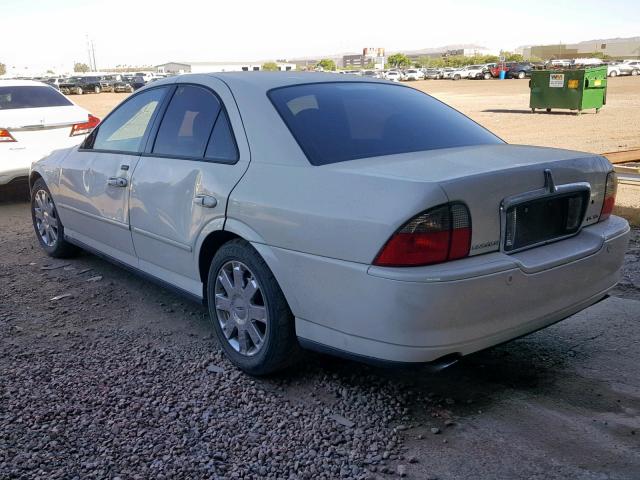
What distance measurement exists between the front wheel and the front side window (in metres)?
1.34

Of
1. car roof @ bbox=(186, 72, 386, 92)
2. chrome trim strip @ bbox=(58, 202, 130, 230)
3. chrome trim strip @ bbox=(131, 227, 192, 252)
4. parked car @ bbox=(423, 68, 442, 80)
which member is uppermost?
car roof @ bbox=(186, 72, 386, 92)

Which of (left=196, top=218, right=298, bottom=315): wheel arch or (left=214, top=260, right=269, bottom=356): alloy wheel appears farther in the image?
(left=214, top=260, right=269, bottom=356): alloy wheel

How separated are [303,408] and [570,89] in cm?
2170

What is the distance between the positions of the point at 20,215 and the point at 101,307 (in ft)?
13.7

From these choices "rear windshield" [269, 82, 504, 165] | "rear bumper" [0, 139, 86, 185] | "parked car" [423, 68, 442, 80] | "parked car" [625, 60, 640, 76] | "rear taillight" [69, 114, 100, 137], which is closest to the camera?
"rear windshield" [269, 82, 504, 165]

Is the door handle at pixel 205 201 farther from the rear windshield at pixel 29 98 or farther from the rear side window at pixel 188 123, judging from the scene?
the rear windshield at pixel 29 98

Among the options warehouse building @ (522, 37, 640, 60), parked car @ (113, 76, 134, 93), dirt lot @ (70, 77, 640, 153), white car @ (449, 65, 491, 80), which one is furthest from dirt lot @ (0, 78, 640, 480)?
warehouse building @ (522, 37, 640, 60)

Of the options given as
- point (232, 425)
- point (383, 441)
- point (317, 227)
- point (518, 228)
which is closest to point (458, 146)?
point (518, 228)

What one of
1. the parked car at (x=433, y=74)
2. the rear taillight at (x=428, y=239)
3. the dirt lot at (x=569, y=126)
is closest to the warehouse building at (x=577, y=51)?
the parked car at (x=433, y=74)

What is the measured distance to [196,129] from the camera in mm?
4133

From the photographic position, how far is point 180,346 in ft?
13.8

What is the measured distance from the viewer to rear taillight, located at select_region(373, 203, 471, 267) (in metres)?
2.83

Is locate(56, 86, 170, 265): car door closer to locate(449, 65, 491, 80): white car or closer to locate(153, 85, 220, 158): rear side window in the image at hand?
locate(153, 85, 220, 158): rear side window

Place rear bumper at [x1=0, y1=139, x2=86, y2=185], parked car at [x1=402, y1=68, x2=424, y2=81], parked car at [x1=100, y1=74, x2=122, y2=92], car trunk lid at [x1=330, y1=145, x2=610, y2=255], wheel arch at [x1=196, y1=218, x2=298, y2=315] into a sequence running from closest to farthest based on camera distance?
car trunk lid at [x1=330, y1=145, x2=610, y2=255] < wheel arch at [x1=196, y1=218, x2=298, y2=315] < rear bumper at [x1=0, y1=139, x2=86, y2=185] < parked car at [x1=100, y1=74, x2=122, y2=92] < parked car at [x1=402, y1=68, x2=424, y2=81]
